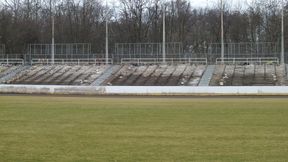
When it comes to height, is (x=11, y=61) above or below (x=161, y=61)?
above

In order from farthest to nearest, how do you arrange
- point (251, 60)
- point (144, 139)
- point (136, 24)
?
point (136, 24), point (251, 60), point (144, 139)

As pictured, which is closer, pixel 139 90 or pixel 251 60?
pixel 139 90

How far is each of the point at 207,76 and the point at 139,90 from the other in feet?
39.2

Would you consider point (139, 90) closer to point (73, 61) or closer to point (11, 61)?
point (73, 61)

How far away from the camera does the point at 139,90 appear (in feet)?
163

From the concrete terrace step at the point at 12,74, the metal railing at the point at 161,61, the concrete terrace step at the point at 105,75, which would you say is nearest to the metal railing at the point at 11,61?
the concrete terrace step at the point at 12,74

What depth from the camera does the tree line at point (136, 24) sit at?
8688cm

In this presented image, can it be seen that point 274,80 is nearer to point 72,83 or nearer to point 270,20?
point 72,83

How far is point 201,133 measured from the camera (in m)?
16.0

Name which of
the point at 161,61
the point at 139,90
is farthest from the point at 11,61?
the point at 139,90

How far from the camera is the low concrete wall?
47.1 m

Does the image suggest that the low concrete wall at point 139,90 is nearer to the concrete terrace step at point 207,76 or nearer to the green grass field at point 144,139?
the concrete terrace step at point 207,76

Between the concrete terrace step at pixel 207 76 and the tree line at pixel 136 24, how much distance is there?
76.8 feet

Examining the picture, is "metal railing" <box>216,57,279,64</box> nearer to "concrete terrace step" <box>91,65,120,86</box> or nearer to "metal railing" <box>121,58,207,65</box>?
"metal railing" <box>121,58,207,65</box>
